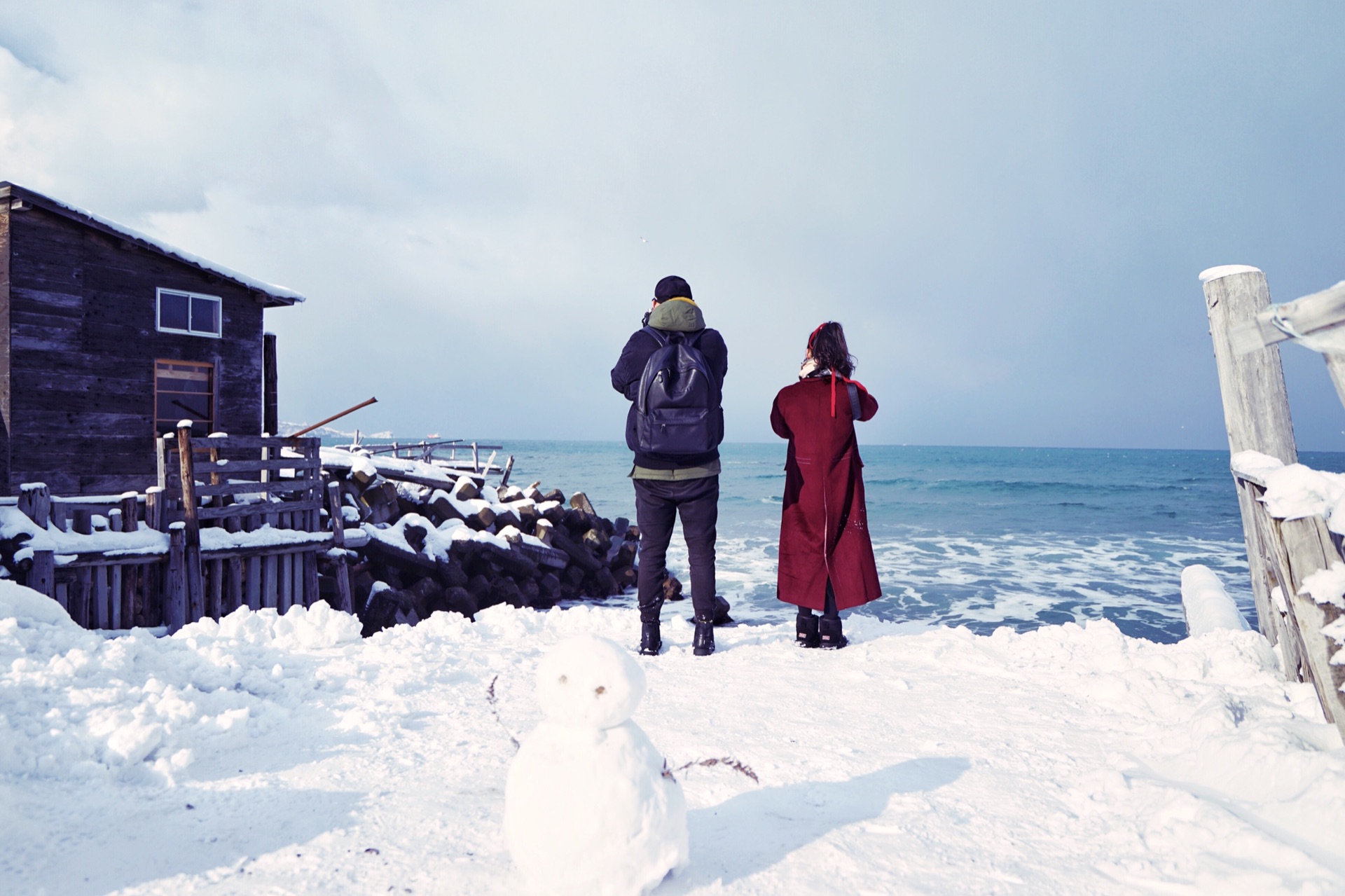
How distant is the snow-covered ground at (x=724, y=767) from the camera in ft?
6.23

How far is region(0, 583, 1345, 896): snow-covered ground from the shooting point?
1.90m

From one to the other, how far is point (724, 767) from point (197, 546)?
303 inches

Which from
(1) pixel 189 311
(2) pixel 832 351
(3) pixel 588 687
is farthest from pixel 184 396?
(3) pixel 588 687

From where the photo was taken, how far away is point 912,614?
13.3 meters

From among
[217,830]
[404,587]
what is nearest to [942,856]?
[217,830]

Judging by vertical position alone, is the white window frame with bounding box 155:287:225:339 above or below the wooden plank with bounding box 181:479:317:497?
above

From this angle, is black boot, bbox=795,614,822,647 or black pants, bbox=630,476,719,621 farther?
black boot, bbox=795,614,822,647

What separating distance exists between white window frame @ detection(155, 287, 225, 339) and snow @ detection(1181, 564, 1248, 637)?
50.3 ft

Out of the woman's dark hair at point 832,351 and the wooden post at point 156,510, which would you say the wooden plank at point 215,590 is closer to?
the wooden post at point 156,510

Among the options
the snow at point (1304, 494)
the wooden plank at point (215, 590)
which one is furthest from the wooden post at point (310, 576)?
the snow at point (1304, 494)

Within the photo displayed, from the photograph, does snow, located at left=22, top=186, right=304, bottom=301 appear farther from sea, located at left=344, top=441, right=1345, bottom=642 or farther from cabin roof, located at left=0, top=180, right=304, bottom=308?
sea, located at left=344, top=441, right=1345, bottom=642

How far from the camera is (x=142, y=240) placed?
12047 mm

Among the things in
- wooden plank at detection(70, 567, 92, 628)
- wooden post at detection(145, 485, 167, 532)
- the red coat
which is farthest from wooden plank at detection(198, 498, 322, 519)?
the red coat

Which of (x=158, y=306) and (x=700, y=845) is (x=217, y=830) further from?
(x=158, y=306)
